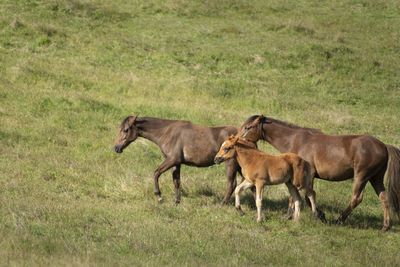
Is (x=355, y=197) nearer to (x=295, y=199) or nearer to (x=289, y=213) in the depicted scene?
(x=295, y=199)

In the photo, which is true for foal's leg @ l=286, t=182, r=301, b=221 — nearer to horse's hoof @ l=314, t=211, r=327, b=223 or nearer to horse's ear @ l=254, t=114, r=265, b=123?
horse's hoof @ l=314, t=211, r=327, b=223

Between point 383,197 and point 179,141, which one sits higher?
point 179,141

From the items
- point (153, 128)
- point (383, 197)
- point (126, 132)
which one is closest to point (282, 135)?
point (383, 197)

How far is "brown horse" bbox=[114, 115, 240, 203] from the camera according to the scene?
10477 mm

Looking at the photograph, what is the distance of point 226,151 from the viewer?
363 inches

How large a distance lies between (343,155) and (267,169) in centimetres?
160

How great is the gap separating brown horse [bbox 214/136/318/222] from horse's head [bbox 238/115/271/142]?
0.57 meters

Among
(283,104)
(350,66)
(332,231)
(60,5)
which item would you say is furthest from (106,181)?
(60,5)

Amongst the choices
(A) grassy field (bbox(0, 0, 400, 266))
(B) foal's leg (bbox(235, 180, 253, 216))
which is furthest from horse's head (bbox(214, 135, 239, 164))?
(A) grassy field (bbox(0, 0, 400, 266))

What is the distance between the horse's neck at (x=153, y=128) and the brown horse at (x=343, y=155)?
1.82m

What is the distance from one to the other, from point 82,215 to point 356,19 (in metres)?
29.0

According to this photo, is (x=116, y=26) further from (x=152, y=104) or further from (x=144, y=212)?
(x=144, y=212)

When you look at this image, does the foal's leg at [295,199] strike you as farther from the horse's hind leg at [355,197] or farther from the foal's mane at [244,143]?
the foal's mane at [244,143]

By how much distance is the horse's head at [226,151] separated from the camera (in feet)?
30.0
